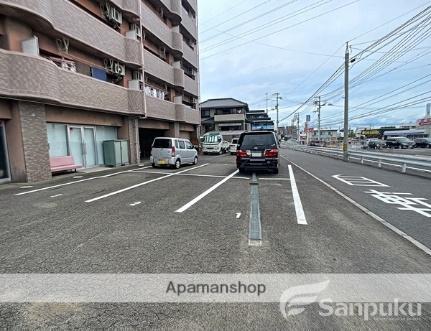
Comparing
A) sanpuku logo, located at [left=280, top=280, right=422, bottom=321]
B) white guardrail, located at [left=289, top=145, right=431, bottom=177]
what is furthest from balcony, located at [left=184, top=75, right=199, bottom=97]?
sanpuku logo, located at [left=280, top=280, right=422, bottom=321]

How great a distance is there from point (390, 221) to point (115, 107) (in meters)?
15.3

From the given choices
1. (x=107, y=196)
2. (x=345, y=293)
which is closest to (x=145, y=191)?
(x=107, y=196)

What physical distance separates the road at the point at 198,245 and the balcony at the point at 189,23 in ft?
89.0

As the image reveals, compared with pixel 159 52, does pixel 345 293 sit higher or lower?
lower

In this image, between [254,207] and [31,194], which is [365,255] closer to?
[254,207]

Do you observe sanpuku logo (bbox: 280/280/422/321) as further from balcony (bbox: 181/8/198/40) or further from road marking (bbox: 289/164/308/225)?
balcony (bbox: 181/8/198/40)

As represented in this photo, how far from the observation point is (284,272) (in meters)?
3.12

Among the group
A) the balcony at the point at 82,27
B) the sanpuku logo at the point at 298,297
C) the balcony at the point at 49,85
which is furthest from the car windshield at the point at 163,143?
the sanpuku logo at the point at 298,297

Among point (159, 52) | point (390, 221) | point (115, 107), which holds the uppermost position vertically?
point (159, 52)

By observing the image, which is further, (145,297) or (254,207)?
(254,207)

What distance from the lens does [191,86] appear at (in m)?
30.5

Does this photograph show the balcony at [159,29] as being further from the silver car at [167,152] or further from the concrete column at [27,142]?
the concrete column at [27,142]

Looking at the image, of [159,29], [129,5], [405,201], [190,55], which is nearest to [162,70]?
[159,29]

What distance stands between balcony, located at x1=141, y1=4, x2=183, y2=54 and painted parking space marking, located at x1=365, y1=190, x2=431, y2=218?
19458 mm
